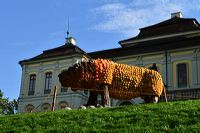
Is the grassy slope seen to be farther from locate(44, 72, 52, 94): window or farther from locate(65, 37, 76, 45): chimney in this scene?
locate(65, 37, 76, 45): chimney

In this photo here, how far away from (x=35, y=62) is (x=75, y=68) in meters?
29.8

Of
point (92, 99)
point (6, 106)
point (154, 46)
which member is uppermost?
point (154, 46)

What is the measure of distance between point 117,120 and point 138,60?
3187 cm

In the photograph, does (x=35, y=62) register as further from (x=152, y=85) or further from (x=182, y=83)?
(x=152, y=85)

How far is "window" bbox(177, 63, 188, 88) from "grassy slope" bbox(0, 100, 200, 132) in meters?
26.2

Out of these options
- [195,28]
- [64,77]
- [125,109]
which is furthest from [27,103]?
[125,109]

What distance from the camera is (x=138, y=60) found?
48781mm

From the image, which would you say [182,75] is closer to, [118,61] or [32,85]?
[118,61]

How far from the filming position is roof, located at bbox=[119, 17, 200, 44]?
50116 mm

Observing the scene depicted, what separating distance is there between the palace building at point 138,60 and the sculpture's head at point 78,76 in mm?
21072

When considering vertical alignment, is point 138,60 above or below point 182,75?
above

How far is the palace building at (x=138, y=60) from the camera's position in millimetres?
46188

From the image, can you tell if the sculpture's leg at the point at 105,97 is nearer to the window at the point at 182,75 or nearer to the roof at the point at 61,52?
the window at the point at 182,75

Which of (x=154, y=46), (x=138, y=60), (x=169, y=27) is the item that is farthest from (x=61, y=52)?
(x=169, y=27)
